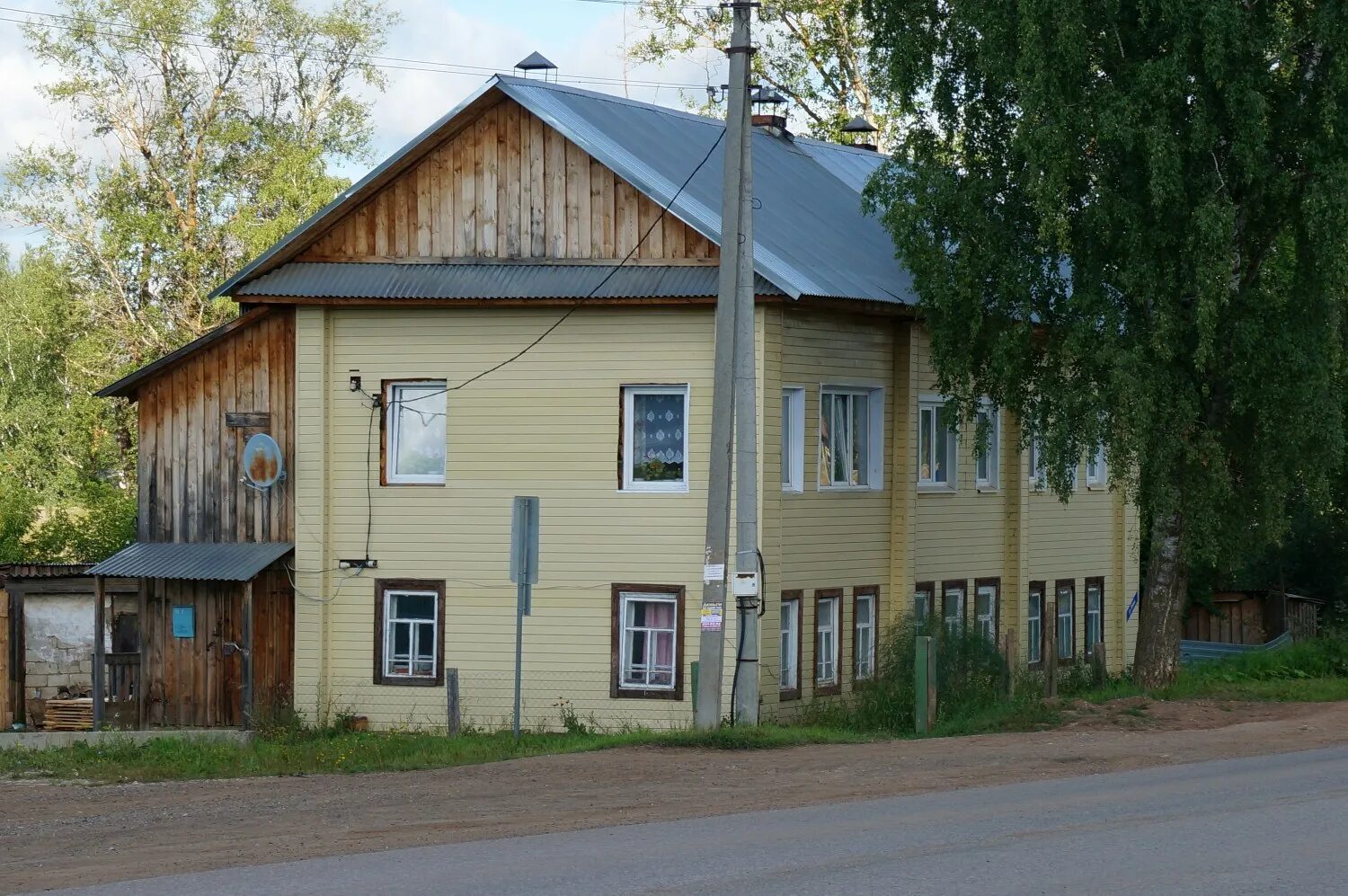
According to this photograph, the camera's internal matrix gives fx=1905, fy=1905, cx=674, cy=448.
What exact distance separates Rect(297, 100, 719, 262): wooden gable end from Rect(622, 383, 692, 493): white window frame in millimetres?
1623

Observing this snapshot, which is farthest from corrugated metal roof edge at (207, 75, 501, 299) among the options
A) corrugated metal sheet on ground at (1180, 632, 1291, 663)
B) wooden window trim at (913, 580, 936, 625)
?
corrugated metal sheet on ground at (1180, 632, 1291, 663)

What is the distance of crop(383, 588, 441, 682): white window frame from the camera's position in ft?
79.7

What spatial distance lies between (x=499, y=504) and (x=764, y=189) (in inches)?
246

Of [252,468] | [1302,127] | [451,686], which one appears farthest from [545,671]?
[1302,127]

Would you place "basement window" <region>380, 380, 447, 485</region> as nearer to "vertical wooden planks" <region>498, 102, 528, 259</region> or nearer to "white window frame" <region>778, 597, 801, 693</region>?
"vertical wooden planks" <region>498, 102, 528, 259</region>


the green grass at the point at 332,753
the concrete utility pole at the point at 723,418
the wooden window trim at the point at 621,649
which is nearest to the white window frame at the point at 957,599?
the wooden window trim at the point at 621,649

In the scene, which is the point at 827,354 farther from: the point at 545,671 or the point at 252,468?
the point at 252,468

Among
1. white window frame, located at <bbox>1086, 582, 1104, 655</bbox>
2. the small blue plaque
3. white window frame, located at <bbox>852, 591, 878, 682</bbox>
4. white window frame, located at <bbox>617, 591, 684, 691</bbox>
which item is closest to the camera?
white window frame, located at <bbox>617, 591, 684, 691</bbox>

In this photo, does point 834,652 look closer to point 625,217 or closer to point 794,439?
point 794,439

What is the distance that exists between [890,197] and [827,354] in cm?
221

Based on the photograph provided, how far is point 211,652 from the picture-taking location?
2545cm

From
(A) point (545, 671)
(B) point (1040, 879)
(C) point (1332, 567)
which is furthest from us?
(C) point (1332, 567)

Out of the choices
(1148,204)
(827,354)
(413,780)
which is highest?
(1148,204)

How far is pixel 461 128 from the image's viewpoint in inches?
964
